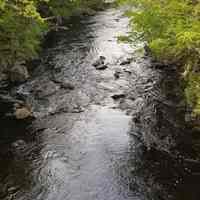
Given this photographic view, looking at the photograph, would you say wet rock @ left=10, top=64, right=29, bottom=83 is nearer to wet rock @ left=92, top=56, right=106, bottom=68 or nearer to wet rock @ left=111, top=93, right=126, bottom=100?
wet rock @ left=92, top=56, right=106, bottom=68

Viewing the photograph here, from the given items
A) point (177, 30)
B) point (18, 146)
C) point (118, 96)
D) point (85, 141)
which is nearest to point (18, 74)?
point (118, 96)

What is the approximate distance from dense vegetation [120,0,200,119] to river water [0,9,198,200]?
3468mm

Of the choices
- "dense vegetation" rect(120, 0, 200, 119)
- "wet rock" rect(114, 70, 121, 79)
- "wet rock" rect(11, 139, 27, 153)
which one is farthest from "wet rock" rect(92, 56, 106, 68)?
"wet rock" rect(11, 139, 27, 153)

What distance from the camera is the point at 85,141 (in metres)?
19.4

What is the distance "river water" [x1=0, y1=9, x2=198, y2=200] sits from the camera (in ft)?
51.0

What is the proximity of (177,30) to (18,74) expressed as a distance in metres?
13.3

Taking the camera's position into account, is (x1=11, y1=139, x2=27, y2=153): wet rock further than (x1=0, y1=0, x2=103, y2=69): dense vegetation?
No

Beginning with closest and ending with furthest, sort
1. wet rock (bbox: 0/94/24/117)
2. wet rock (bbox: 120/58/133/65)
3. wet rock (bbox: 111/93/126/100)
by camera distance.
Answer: wet rock (bbox: 0/94/24/117), wet rock (bbox: 111/93/126/100), wet rock (bbox: 120/58/133/65)

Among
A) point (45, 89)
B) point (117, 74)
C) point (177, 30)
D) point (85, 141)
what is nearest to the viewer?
point (177, 30)

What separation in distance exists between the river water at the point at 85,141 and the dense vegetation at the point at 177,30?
3468 millimetres

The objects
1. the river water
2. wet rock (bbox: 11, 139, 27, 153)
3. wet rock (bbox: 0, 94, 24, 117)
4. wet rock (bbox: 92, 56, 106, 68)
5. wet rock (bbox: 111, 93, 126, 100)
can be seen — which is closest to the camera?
the river water

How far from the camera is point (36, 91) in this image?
2583 centimetres

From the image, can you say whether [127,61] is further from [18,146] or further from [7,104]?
[18,146]

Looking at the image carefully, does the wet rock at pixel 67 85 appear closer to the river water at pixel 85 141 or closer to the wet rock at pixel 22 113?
the river water at pixel 85 141
